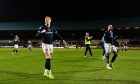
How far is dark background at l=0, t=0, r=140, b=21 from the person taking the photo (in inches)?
3031

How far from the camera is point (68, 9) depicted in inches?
3275

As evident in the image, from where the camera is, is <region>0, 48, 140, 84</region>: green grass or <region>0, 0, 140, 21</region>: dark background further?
<region>0, 0, 140, 21</region>: dark background

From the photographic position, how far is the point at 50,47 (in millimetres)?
16281

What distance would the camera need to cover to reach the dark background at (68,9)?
Answer: 77.0m

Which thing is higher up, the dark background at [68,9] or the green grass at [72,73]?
the dark background at [68,9]

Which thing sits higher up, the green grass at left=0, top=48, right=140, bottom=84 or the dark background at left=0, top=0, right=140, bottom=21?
the dark background at left=0, top=0, right=140, bottom=21

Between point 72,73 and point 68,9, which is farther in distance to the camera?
point 68,9

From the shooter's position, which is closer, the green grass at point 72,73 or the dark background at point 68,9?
the green grass at point 72,73

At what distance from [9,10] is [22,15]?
3.60 metres

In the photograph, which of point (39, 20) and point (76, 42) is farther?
point (39, 20)

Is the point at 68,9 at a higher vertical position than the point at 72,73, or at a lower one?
higher

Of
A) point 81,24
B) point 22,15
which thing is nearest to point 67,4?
point 81,24

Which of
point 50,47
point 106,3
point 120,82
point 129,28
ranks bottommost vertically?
point 120,82

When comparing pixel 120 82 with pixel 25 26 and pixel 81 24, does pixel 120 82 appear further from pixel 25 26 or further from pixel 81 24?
pixel 25 26
